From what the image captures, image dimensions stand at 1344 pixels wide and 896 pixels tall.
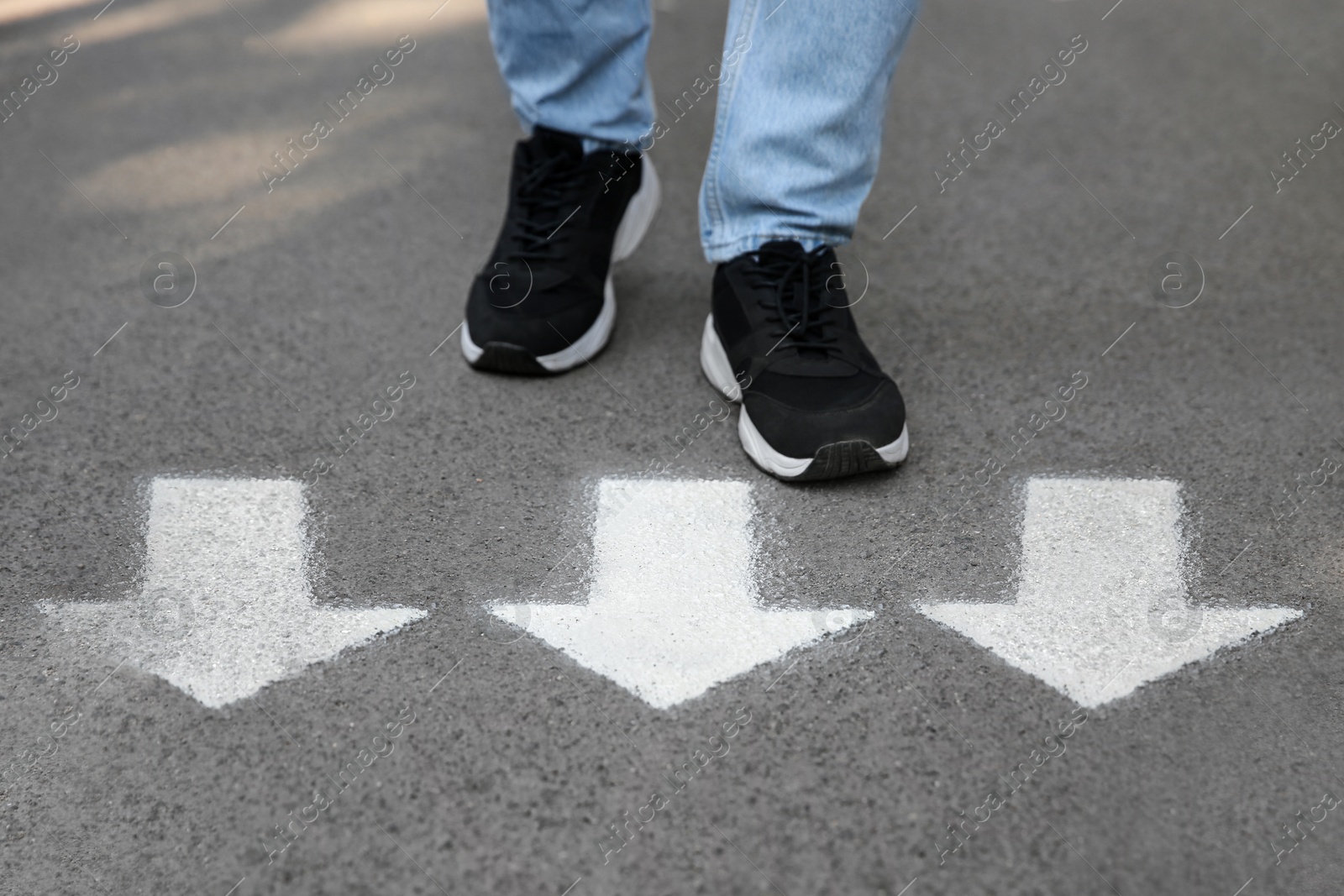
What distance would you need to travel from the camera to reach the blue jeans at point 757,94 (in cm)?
124

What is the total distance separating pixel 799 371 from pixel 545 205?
1.51ft

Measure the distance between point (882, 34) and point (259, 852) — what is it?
109 centimetres

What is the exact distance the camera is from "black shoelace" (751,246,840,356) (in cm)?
133

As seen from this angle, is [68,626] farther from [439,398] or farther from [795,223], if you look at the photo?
[795,223]

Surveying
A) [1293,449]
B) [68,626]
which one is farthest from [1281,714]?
[68,626]

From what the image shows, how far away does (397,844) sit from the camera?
0.89 meters

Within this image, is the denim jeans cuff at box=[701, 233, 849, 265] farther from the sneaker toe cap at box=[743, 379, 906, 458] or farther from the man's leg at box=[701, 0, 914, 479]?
the sneaker toe cap at box=[743, 379, 906, 458]

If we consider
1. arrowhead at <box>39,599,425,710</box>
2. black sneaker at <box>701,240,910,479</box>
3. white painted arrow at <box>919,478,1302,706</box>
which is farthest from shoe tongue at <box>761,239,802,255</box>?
arrowhead at <box>39,599,425,710</box>

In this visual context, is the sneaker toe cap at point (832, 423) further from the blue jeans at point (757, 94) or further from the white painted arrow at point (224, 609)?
the white painted arrow at point (224, 609)
